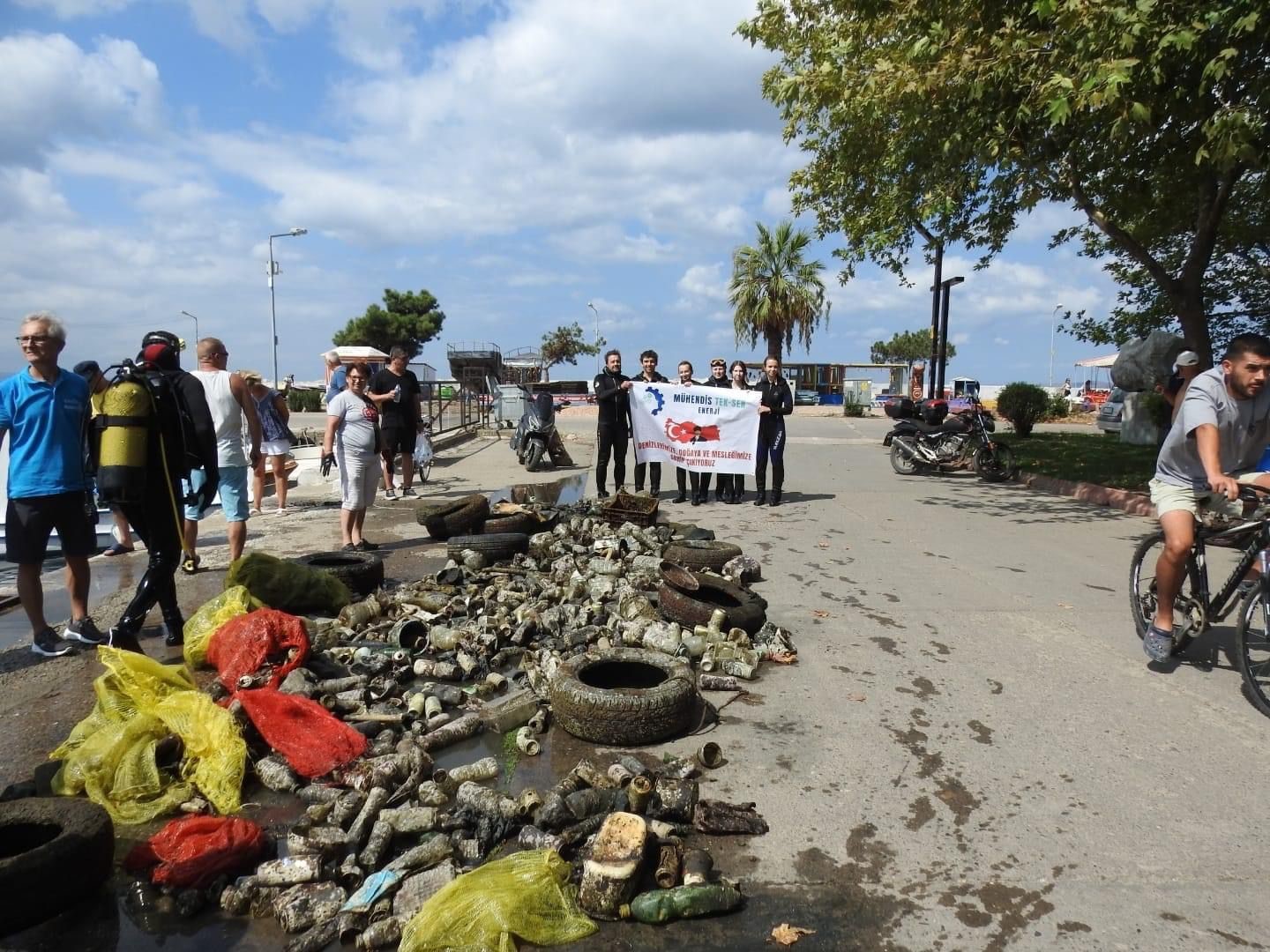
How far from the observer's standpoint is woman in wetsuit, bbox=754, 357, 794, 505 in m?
10.8

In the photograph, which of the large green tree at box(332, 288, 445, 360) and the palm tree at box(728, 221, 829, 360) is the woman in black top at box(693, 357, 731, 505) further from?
the large green tree at box(332, 288, 445, 360)

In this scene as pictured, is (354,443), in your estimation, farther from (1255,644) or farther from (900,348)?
(900,348)

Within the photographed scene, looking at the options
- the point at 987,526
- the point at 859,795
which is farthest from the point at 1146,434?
the point at 859,795

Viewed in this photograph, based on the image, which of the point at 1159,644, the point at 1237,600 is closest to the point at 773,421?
the point at 1159,644

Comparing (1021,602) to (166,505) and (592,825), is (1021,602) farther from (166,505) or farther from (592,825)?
(166,505)

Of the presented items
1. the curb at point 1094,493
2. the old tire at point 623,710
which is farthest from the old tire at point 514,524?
the curb at point 1094,493

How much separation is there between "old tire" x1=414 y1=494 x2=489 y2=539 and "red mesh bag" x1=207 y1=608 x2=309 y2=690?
3.71 meters

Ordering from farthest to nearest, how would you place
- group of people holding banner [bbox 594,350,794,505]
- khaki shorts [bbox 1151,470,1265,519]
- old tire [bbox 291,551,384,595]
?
group of people holding banner [bbox 594,350,794,505]
old tire [bbox 291,551,384,595]
khaki shorts [bbox 1151,470,1265,519]

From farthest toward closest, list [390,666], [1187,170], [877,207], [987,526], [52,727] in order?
1. [877,207]
2. [1187,170]
3. [987,526]
4. [390,666]
5. [52,727]

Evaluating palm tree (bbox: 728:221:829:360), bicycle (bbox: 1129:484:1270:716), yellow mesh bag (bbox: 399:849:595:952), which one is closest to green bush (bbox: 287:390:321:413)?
palm tree (bbox: 728:221:829:360)

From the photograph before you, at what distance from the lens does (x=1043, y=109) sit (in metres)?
9.02

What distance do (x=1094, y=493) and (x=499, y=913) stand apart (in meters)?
12.5

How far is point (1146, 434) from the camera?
21578mm

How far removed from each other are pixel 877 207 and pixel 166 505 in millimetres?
12341
